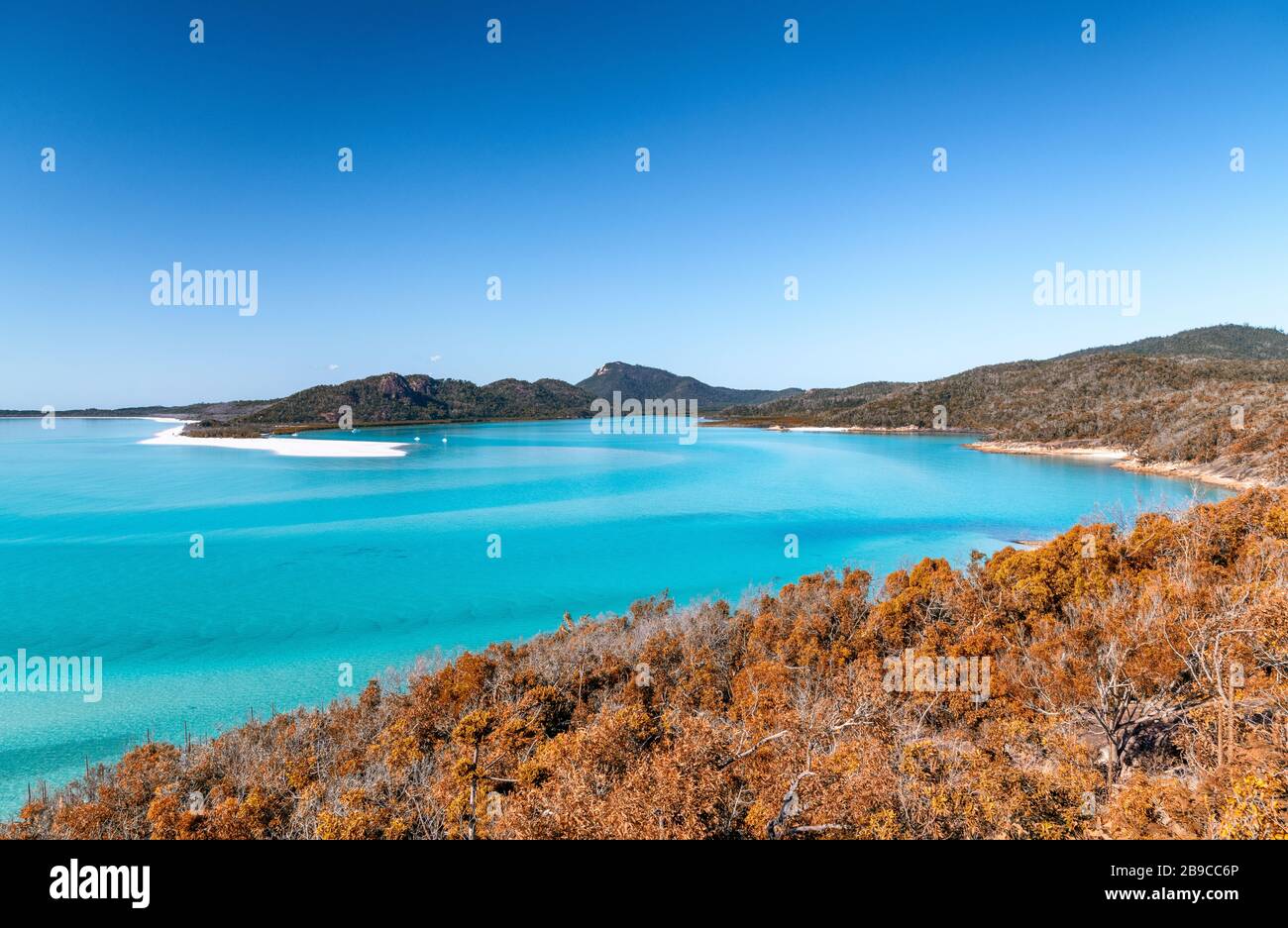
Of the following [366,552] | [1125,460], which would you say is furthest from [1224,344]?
[366,552]

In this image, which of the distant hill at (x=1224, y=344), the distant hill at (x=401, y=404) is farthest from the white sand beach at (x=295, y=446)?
the distant hill at (x=1224, y=344)

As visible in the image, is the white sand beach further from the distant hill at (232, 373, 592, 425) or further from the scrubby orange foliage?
the scrubby orange foliage

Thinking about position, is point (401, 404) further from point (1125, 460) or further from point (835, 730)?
point (835, 730)

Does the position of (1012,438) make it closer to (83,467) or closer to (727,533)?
(727,533)

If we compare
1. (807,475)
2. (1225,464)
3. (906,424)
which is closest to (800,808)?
(807,475)

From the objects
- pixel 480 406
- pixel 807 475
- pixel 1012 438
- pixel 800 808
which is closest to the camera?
pixel 800 808

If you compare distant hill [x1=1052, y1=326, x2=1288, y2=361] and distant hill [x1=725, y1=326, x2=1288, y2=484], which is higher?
distant hill [x1=1052, y1=326, x2=1288, y2=361]

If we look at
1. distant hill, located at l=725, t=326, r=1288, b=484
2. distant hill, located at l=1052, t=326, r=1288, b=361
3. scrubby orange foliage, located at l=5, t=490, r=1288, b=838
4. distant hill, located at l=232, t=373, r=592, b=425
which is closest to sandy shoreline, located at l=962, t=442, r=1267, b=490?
distant hill, located at l=725, t=326, r=1288, b=484
